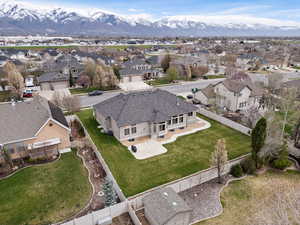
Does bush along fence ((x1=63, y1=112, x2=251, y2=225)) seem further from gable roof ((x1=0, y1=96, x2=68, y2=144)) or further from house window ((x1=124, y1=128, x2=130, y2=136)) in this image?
gable roof ((x1=0, y1=96, x2=68, y2=144))

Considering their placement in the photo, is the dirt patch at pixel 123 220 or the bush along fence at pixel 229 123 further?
the bush along fence at pixel 229 123

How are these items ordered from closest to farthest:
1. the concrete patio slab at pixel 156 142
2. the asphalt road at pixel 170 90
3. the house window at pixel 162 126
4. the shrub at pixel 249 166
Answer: the shrub at pixel 249 166, the concrete patio slab at pixel 156 142, the house window at pixel 162 126, the asphalt road at pixel 170 90

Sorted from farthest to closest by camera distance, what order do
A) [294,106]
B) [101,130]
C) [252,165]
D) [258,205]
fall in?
[101,130] < [294,106] < [252,165] < [258,205]

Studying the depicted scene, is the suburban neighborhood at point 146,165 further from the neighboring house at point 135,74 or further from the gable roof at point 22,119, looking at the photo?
the neighboring house at point 135,74

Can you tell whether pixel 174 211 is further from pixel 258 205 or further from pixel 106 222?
pixel 258 205

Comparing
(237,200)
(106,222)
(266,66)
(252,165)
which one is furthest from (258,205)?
(266,66)

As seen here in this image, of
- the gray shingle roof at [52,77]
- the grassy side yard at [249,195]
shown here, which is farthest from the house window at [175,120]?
the gray shingle roof at [52,77]

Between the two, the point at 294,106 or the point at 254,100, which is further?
the point at 254,100

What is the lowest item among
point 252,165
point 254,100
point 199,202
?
point 199,202
